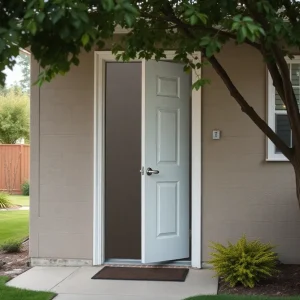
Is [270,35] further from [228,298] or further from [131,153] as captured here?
[131,153]

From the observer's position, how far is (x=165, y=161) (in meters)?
6.18

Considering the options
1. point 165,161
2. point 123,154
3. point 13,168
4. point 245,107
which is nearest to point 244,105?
point 245,107

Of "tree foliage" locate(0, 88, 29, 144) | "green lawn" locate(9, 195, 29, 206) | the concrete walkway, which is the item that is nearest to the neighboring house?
the concrete walkway

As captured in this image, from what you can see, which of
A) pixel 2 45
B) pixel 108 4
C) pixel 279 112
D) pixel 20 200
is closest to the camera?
pixel 2 45

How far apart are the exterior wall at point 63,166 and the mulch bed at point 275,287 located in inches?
78.9

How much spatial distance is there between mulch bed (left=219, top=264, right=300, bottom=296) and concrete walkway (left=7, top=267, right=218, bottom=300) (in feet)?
0.56

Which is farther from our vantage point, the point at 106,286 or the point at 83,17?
the point at 106,286

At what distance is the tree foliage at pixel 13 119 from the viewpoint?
22016 mm

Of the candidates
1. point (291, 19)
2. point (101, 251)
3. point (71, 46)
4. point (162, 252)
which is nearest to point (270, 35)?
point (291, 19)

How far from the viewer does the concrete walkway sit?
503 cm

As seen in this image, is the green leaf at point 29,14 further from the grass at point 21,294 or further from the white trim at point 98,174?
the white trim at point 98,174

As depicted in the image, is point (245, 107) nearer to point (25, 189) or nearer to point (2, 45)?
point (2, 45)

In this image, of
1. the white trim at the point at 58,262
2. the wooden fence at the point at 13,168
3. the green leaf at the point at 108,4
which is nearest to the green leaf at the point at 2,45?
the green leaf at the point at 108,4

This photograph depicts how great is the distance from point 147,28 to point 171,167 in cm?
226
